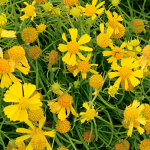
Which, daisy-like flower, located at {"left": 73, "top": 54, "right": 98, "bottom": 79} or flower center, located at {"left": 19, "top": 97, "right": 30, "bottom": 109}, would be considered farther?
daisy-like flower, located at {"left": 73, "top": 54, "right": 98, "bottom": 79}

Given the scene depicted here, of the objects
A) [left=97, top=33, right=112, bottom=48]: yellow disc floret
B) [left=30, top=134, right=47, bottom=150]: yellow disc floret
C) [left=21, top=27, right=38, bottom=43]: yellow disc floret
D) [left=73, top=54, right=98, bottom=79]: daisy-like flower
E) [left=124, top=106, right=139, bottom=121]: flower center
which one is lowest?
[left=30, top=134, right=47, bottom=150]: yellow disc floret

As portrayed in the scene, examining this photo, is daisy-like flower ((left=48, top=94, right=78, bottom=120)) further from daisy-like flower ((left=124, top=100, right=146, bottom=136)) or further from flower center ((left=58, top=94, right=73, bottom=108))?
daisy-like flower ((left=124, top=100, right=146, bottom=136))

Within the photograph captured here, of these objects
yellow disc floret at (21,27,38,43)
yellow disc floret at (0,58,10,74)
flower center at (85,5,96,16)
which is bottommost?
yellow disc floret at (0,58,10,74)

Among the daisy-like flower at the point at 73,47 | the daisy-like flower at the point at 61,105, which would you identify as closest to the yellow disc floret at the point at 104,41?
the daisy-like flower at the point at 73,47

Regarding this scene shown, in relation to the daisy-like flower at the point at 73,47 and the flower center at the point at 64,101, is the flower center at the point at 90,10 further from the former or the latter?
the flower center at the point at 64,101

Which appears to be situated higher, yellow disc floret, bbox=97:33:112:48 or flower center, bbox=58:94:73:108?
yellow disc floret, bbox=97:33:112:48

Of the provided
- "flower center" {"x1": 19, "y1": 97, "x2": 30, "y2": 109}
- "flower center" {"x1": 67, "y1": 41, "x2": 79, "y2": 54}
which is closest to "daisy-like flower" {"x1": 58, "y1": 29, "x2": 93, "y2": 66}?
"flower center" {"x1": 67, "y1": 41, "x2": 79, "y2": 54}

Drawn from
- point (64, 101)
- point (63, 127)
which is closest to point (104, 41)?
point (64, 101)

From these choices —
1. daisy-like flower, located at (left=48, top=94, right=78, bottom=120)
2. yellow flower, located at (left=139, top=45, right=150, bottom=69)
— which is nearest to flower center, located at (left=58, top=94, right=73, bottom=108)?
daisy-like flower, located at (left=48, top=94, right=78, bottom=120)

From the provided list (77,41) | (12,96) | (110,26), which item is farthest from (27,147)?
(110,26)

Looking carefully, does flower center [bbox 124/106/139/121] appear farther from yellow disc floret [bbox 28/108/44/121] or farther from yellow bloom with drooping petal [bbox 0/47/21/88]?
yellow bloom with drooping petal [bbox 0/47/21/88]

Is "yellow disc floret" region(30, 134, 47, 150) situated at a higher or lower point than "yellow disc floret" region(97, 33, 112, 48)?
lower

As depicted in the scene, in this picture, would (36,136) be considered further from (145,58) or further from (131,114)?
(145,58)
